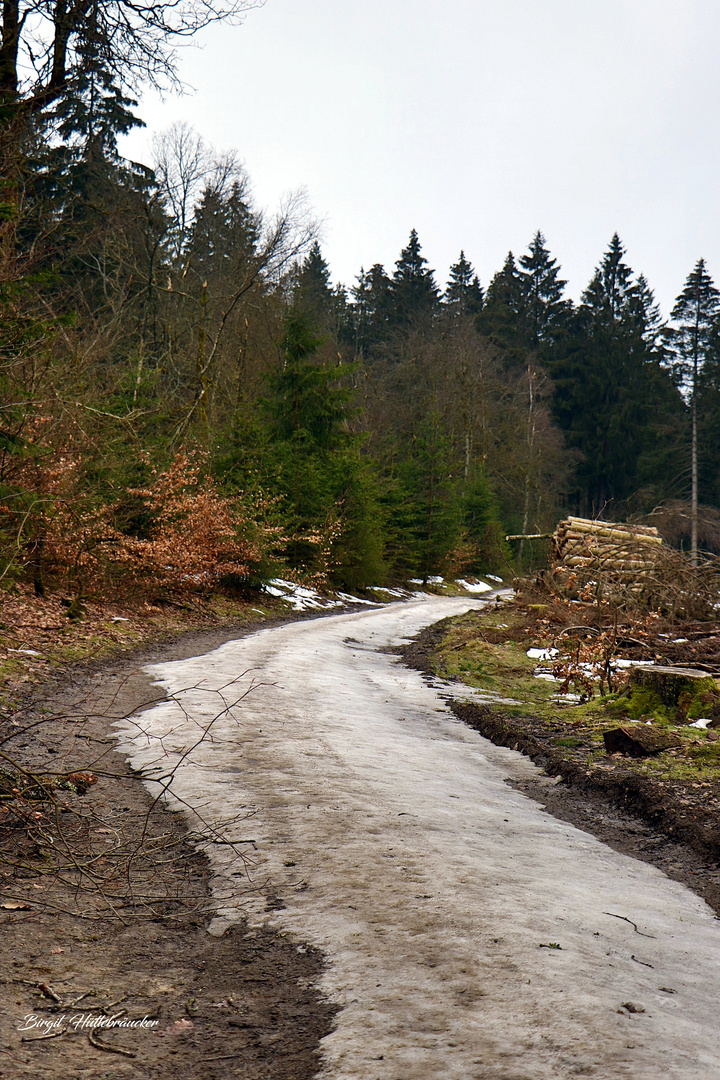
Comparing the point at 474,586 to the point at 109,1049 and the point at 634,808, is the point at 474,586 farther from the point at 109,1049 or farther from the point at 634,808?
the point at 109,1049

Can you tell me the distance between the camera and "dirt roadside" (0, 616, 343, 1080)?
2.42 meters

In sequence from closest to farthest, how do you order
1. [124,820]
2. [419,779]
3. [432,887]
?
[432,887] < [124,820] < [419,779]

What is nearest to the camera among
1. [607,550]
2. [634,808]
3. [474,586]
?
[634,808]

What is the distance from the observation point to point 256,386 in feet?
104

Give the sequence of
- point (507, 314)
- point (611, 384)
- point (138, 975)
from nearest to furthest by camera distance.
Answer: point (138, 975)
point (611, 384)
point (507, 314)

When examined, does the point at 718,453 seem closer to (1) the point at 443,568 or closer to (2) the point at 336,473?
(1) the point at 443,568

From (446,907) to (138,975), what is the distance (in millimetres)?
1349

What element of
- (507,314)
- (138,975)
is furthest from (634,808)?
(507,314)

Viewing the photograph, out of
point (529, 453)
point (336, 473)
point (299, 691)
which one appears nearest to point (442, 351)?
point (529, 453)

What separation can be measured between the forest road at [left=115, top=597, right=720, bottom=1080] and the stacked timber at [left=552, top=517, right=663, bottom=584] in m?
5.71

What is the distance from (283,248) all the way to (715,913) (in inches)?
1129

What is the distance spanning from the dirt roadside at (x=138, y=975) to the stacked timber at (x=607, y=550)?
306 inches

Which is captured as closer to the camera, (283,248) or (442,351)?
(283,248)

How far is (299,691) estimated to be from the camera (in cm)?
900
